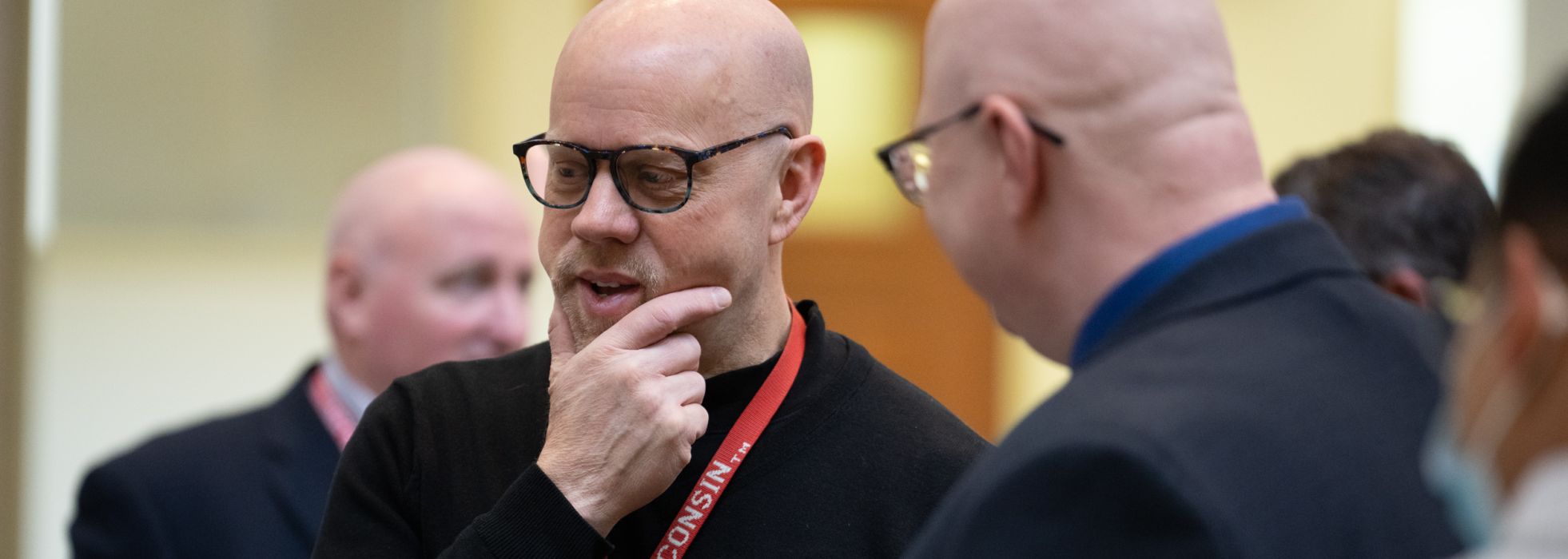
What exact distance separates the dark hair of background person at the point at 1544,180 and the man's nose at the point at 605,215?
1.17 metres

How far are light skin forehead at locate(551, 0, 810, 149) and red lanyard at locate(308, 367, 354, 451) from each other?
5.43 ft

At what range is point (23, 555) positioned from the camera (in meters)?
5.48

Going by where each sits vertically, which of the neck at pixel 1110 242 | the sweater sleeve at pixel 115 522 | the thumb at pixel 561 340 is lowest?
the sweater sleeve at pixel 115 522

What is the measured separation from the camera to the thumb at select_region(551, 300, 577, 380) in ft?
6.80

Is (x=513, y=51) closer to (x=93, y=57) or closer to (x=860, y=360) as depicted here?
(x=93, y=57)

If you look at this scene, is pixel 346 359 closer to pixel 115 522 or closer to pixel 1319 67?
pixel 115 522

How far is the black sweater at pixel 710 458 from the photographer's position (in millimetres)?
1977

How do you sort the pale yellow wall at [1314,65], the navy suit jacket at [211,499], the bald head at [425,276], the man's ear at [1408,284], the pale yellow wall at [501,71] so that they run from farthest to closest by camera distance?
the pale yellow wall at [1314,65] → the pale yellow wall at [501,71] → the bald head at [425,276] → the navy suit jacket at [211,499] → the man's ear at [1408,284]

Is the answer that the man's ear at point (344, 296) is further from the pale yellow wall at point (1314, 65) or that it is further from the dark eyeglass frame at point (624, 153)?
the pale yellow wall at point (1314, 65)

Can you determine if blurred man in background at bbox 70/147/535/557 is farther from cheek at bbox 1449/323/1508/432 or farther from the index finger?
cheek at bbox 1449/323/1508/432

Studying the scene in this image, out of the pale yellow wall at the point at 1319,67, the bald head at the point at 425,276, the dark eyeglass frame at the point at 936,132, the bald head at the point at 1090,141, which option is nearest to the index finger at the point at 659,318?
the dark eyeglass frame at the point at 936,132

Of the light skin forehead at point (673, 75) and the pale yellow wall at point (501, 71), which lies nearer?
the light skin forehead at point (673, 75)

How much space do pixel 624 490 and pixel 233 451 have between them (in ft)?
6.22

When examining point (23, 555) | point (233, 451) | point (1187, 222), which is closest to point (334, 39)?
point (23, 555)
